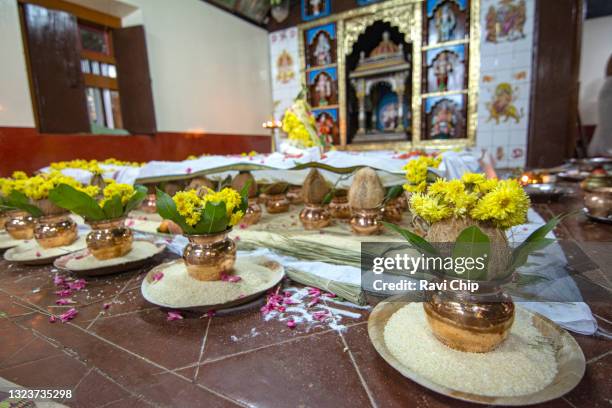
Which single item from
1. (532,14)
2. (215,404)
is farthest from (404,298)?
(532,14)

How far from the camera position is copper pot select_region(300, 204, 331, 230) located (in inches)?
65.5

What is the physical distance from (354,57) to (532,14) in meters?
2.62

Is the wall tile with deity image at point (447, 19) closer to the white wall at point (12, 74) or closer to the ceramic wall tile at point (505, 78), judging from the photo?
the ceramic wall tile at point (505, 78)

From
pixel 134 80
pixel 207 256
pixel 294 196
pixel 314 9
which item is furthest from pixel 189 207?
pixel 314 9

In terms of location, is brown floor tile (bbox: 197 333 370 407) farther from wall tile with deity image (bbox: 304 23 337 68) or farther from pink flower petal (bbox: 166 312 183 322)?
wall tile with deity image (bbox: 304 23 337 68)

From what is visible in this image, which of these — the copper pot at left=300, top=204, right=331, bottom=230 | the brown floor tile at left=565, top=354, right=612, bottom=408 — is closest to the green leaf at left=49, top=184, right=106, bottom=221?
the copper pot at left=300, top=204, right=331, bottom=230

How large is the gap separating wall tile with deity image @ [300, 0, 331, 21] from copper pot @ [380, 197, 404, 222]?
5.03m

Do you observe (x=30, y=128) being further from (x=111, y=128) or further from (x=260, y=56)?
(x=260, y=56)

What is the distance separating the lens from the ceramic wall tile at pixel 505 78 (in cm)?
438

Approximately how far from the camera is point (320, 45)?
226 inches

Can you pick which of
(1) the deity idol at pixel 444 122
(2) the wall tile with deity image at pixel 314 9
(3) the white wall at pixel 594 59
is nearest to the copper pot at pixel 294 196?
(1) the deity idol at pixel 444 122

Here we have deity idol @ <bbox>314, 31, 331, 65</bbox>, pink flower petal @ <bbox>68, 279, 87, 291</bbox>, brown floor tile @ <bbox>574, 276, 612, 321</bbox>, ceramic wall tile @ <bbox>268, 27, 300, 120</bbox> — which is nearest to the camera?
brown floor tile @ <bbox>574, 276, 612, 321</bbox>

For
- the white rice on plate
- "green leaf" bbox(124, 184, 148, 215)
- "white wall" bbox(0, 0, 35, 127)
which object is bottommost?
the white rice on plate

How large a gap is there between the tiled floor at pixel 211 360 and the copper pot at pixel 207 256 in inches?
5.4
